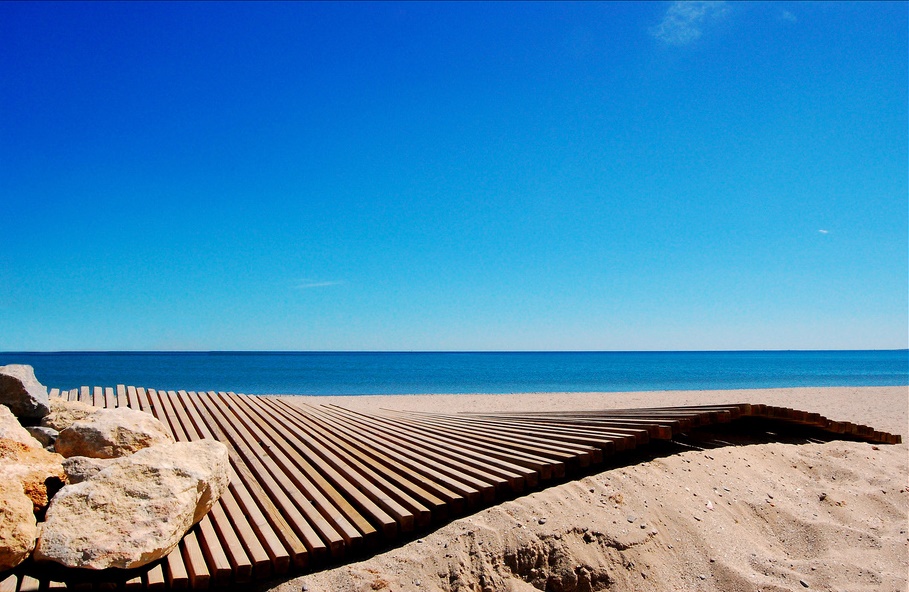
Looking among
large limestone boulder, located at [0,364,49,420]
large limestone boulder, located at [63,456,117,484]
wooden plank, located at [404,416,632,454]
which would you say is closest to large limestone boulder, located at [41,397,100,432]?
large limestone boulder, located at [0,364,49,420]

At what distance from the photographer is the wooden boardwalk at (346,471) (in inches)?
135

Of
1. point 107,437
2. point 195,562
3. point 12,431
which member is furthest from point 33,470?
point 195,562

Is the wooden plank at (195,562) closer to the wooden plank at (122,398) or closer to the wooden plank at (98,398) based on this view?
the wooden plank at (122,398)

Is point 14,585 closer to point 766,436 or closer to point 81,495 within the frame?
point 81,495

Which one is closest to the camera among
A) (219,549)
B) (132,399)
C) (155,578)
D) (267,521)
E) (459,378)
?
(155,578)

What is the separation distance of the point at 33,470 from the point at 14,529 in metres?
0.72

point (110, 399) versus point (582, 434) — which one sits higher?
point (110, 399)

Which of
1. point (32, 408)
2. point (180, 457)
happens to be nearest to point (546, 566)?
point (180, 457)

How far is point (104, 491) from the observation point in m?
3.46

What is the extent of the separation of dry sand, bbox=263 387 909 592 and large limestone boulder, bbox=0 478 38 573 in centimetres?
139

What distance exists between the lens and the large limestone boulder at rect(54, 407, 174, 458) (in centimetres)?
421

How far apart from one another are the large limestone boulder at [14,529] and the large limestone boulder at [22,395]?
2.23 meters

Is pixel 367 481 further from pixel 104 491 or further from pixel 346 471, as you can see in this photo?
pixel 104 491

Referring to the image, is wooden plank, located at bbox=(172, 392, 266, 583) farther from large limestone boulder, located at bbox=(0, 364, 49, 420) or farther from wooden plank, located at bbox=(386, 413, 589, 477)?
large limestone boulder, located at bbox=(0, 364, 49, 420)
